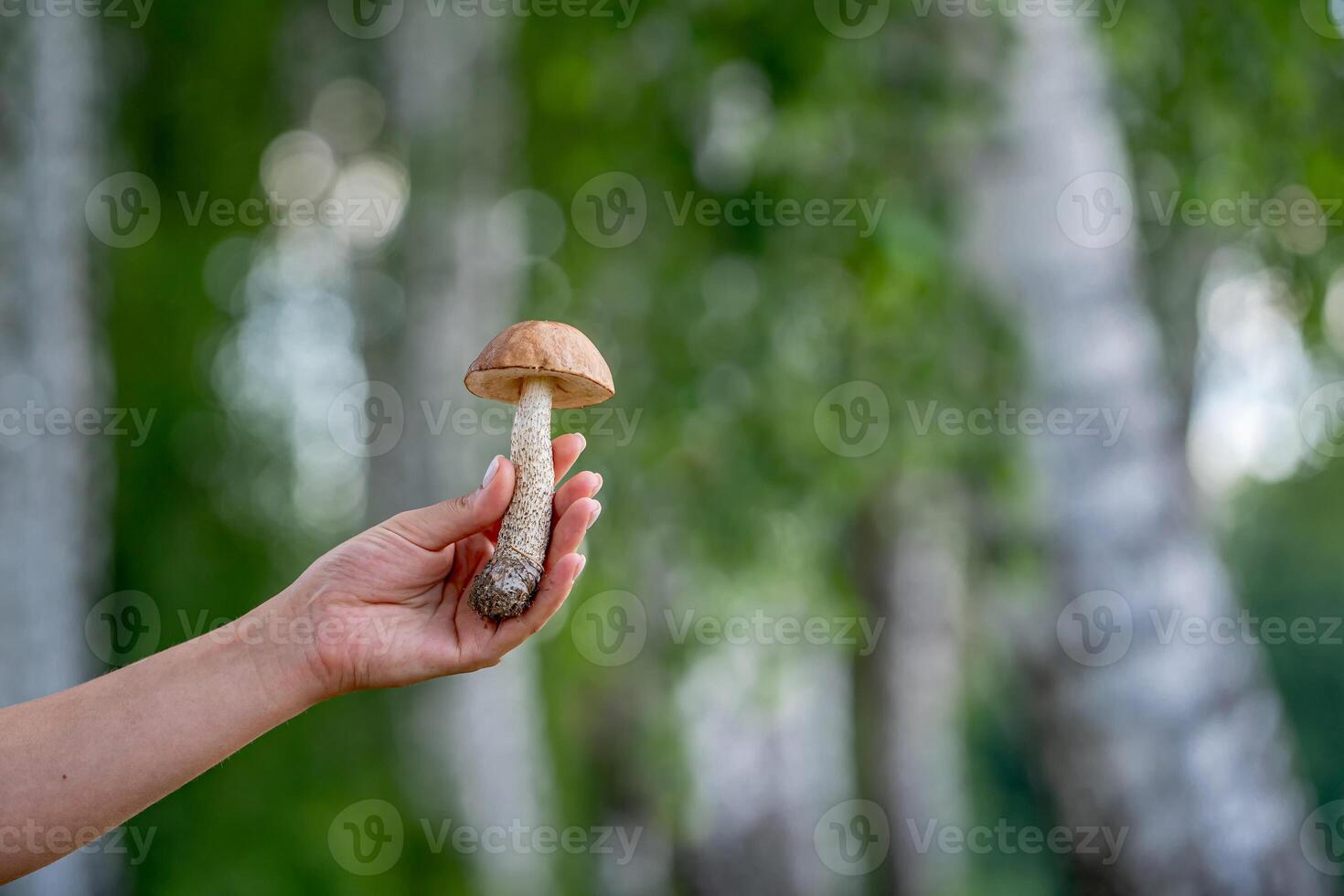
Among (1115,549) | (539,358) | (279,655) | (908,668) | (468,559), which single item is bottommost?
(908,668)

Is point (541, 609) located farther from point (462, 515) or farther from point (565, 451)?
point (565, 451)

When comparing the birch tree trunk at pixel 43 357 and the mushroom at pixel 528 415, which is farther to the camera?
the birch tree trunk at pixel 43 357

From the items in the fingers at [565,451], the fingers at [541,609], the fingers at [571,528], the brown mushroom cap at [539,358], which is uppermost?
the brown mushroom cap at [539,358]

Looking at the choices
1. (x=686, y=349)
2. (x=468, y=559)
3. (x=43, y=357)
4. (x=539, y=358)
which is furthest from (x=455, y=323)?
(x=539, y=358)

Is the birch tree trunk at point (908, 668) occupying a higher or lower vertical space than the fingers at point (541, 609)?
lower

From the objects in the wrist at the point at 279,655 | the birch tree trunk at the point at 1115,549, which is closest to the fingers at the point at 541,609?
the wrist at the point at 279,655

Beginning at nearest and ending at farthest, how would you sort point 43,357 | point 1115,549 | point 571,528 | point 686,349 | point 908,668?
point 571,528, point 43,357, point 1115,549, point 686,349, point 908,668

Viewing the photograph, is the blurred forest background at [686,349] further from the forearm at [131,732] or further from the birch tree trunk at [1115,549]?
the forearm at [131,732]

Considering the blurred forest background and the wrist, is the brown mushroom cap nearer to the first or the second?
the wrist
